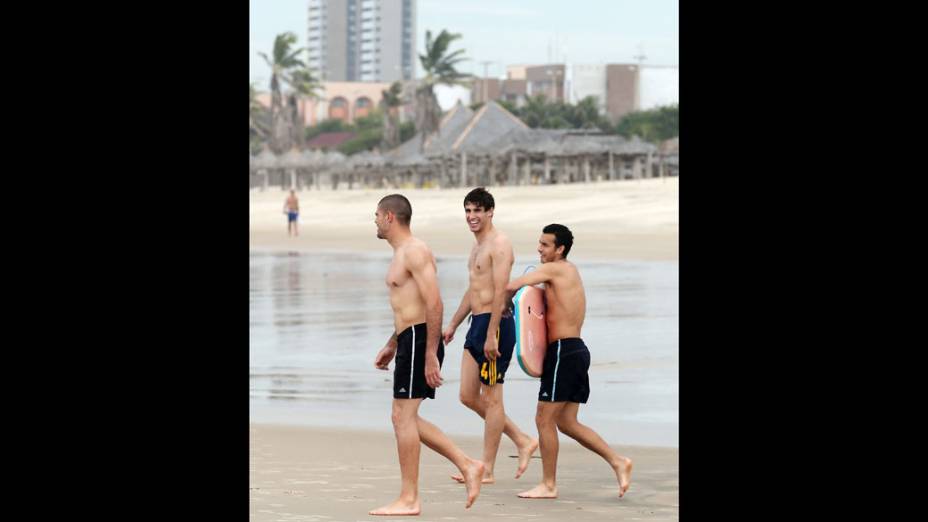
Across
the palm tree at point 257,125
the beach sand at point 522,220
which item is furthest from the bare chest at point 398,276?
the palm tree at point 257,125

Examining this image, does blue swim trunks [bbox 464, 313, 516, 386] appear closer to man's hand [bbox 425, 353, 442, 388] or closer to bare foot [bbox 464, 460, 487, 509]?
bare foot [bbox 464, 460, 487, 509]

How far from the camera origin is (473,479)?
26.8 feet

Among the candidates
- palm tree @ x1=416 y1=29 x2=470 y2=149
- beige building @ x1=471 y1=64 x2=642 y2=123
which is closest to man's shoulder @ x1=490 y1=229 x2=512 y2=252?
palm tree @ x1=416 y1=29 x2=470 y2=149

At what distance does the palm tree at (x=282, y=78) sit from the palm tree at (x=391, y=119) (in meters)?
6.41

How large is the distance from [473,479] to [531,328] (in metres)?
0.87

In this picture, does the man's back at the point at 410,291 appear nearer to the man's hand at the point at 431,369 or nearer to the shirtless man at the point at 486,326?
the man's hand at the point at 431,369

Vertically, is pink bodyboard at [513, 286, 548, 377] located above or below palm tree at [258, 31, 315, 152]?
below

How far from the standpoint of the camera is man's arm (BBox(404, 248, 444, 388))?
7875 millimetres

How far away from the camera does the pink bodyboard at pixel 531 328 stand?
8523 millimetres

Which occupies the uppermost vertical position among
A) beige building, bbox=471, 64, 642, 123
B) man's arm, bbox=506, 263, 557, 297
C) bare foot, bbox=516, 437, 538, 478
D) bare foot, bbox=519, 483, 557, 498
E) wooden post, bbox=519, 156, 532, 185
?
beige building, bbox=471, 64, 642, 123

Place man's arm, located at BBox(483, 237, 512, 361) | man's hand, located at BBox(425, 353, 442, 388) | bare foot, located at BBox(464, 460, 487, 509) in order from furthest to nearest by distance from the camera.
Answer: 1. man's arm, located at BBox(483, 237, 512, 361)
2. bare foot, located at BBox(464, 460, 487, 509)
3. man's hand, located at BBox(425, 353, 442, 388)

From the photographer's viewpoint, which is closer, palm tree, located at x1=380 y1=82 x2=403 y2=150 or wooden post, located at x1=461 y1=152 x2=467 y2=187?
wooden post, located at x1=461 y1=152 x2=467 y2=187
